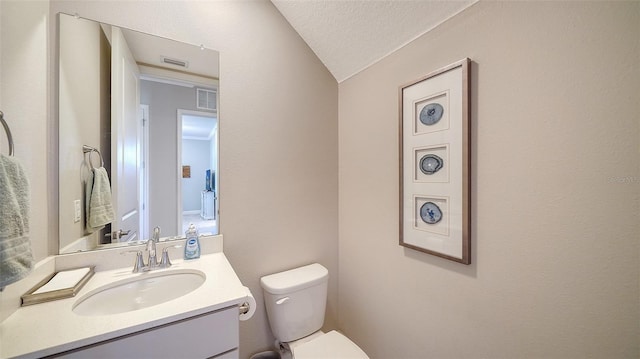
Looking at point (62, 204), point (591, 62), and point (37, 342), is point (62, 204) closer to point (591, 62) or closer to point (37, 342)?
point (37, 342)

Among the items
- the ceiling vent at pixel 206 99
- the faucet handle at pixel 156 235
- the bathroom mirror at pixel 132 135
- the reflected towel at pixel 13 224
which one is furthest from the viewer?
the ceiling vent at pixel 206 99

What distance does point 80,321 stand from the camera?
0.69 meters

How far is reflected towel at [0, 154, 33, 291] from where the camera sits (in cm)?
56

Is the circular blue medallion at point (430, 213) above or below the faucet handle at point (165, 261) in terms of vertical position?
above

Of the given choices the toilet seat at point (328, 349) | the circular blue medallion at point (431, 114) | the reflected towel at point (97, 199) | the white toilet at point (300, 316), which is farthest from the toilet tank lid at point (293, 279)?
the circular blue medallion at point (431, 114)

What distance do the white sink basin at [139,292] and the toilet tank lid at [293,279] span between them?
0.41m

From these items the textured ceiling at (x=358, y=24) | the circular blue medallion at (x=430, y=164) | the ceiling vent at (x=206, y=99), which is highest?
the textured ceiling at (x=358, y=24)

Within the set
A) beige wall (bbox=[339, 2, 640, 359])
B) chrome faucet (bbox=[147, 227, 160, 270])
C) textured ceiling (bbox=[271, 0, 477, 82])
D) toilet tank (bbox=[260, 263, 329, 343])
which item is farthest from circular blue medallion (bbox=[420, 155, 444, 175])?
chrome faucet (bbox=[147, 227, 160, 270])

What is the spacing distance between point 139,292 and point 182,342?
0.43 meters

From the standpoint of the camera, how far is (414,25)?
1117 mm

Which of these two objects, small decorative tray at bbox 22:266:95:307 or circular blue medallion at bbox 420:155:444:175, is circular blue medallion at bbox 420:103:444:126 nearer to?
circular blue medallion at bbox 420:155:444:175

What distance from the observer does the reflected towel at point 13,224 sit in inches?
22.2

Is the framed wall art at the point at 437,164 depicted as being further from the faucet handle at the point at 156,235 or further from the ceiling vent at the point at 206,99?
the faucet handle at the point at 156,235

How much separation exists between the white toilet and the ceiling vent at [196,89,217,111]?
1.06m
